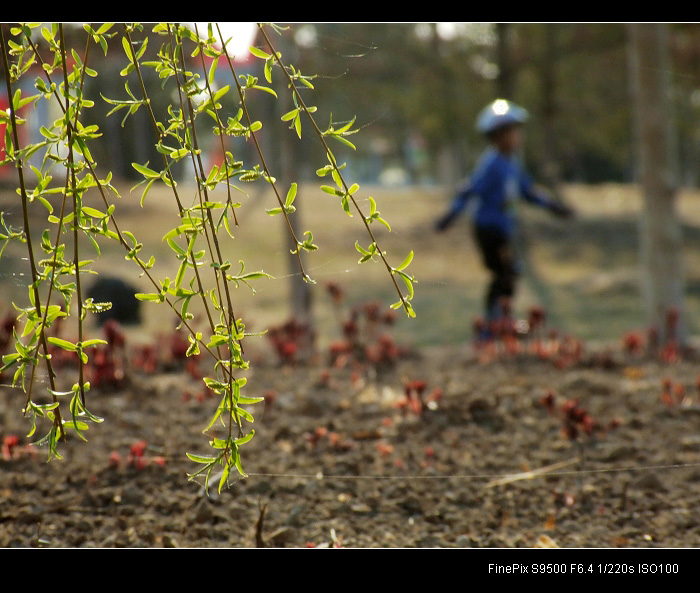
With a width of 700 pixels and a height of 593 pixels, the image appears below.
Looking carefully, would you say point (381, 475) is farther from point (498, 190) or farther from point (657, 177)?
point (498, 190)

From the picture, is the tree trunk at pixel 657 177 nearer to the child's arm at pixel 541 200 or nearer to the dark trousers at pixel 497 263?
the child's arm at pixel 541 200

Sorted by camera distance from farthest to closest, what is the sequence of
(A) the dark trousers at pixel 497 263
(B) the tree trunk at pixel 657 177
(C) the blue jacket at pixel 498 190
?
(A) the dark trousers at pixel 497 263 → (C) the blue jacket at pixel 498 190 → (B) the tree trunk at pixel 657 177

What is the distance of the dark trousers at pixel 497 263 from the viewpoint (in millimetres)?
6785

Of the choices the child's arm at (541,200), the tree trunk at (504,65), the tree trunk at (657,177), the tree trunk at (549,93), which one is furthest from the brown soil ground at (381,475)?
the tree trunk at (549,93)

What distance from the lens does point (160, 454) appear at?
314 cm

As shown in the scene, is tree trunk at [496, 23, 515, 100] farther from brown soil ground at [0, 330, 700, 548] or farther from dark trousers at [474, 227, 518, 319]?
brown soil ground at [0, 330, 700, 548]

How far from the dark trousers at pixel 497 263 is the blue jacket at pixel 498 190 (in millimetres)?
67

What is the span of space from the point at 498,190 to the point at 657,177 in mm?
1519

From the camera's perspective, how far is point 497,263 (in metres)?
6.82

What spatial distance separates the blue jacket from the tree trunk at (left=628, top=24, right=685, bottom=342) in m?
1.10

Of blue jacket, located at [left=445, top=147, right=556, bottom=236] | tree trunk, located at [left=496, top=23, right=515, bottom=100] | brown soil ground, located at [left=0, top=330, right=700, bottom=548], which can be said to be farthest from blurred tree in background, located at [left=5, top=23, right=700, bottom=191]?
brown soil ground, located at [left=0, top=330, right=700, bottom=548]

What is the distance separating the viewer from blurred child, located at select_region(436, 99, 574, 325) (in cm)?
671
